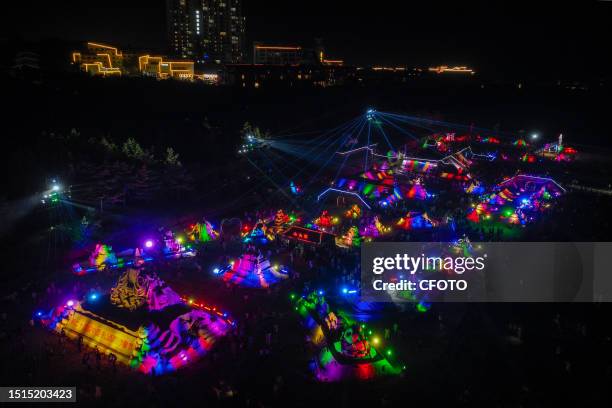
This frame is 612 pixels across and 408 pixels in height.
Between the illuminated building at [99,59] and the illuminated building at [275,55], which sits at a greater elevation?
the illuminated building at [275,55]

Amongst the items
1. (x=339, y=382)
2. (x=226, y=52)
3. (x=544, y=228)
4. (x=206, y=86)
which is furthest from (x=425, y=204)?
(x=226, y=52)

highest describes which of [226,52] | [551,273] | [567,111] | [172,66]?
[226,52]

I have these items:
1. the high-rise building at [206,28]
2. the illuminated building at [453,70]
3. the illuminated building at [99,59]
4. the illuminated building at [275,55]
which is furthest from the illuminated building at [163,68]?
the illuminated building at [453,70]

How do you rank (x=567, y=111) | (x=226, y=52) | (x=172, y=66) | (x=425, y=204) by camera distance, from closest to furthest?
(x=425, y=204) → (x=172, y=66) → (x=567, y=111) → (x=226, y=52)

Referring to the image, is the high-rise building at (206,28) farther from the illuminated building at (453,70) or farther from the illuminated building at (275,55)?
the illuminated building at (453,70)

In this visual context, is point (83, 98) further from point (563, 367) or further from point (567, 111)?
point (567, 111)
